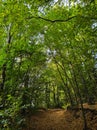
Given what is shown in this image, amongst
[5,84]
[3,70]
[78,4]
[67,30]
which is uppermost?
[67,30]

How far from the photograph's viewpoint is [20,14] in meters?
6.51

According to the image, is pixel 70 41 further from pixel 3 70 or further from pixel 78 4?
pixel 78 4

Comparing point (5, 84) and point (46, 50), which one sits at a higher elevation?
point (46, 50)

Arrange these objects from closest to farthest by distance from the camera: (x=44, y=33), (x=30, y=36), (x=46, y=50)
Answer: (x=30, y=36) < (x=44, y=33) < (x=46, y=50)

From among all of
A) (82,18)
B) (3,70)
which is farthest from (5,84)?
(82,18)

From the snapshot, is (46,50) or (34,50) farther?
(46,50)

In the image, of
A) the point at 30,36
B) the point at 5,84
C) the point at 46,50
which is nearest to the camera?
the point at 5,84

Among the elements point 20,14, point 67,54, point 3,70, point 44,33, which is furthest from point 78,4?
point 67,54

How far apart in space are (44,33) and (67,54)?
3.06m

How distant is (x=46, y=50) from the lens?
50.9 ft

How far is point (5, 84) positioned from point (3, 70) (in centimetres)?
75

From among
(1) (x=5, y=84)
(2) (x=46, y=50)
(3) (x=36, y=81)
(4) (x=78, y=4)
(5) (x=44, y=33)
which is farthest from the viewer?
(2) (x=46, y=50)

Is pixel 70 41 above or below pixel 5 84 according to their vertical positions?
above

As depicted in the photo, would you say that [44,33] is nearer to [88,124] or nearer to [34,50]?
[34,50]
